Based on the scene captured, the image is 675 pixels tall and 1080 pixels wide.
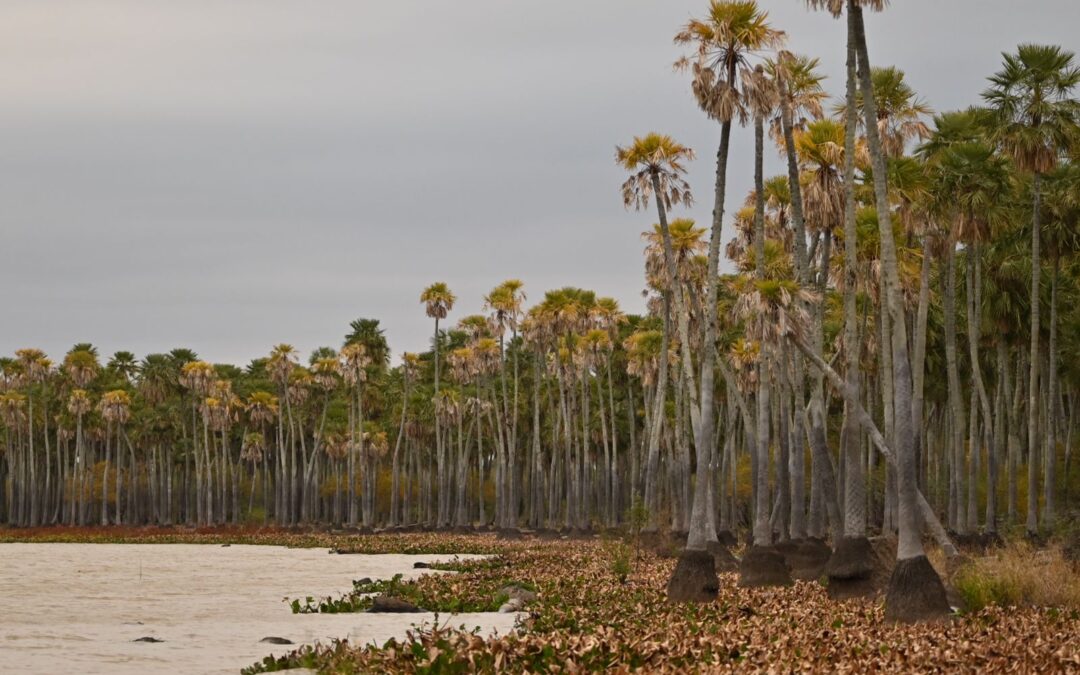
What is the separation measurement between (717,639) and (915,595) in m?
4.84

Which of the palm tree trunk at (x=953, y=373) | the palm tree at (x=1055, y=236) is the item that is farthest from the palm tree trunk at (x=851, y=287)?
the palm tree at (x=1055, y=236)

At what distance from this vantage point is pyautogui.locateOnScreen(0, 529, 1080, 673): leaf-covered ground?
1466 cm

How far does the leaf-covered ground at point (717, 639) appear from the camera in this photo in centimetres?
1466

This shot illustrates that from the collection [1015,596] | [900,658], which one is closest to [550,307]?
[1015,596]

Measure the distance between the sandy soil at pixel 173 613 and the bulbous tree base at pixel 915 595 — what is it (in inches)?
264

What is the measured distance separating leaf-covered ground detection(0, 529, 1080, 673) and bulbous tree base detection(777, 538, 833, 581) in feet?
7.05

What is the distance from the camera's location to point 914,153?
41.4 m

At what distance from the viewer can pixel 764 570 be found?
28.9 m

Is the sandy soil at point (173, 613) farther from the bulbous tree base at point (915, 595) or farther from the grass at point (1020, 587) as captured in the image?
the grass at point (1020, 587)

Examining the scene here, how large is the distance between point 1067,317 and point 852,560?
112 ft

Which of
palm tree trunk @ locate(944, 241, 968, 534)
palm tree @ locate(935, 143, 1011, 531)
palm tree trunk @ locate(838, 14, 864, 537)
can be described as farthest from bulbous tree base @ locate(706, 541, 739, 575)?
palm tree @ locate(935, 143, 1011, 531)

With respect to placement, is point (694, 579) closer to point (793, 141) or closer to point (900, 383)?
point (900, 383)

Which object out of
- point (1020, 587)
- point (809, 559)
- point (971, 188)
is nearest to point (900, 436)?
point (1020, 587)

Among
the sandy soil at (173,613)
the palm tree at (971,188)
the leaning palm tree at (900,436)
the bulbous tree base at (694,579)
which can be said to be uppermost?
the palm tree at (971,188)
